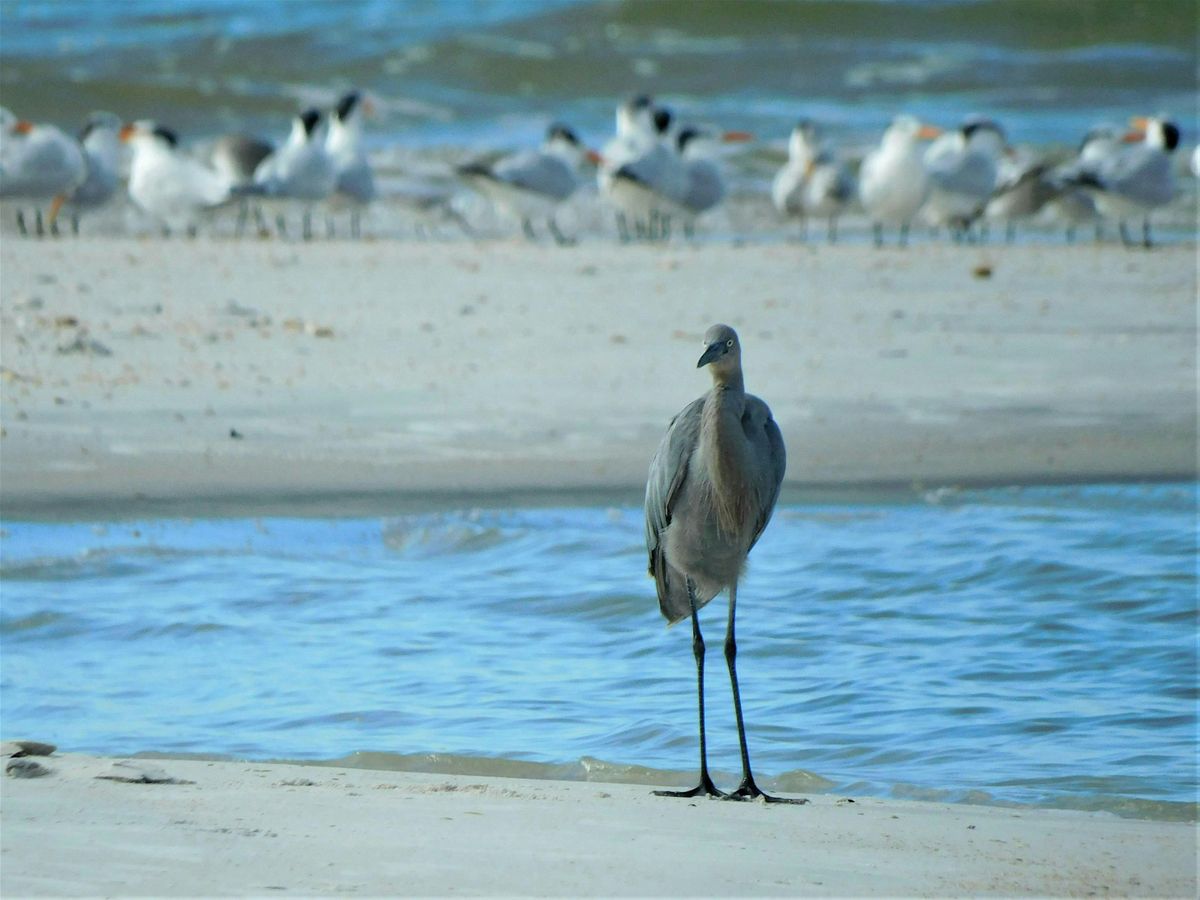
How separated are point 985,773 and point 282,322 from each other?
6.00 meters

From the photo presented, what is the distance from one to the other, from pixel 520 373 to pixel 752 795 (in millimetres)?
4667

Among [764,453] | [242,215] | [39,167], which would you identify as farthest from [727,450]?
[242,215]

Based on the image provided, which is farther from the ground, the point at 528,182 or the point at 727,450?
the point at 528,182

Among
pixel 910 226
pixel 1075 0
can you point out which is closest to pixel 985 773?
pixel 910 226

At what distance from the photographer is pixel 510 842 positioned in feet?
11.0

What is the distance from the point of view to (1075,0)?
34156mm

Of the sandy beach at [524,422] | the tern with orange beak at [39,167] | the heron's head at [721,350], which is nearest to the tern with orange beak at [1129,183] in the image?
the sandy beach at [524,422]

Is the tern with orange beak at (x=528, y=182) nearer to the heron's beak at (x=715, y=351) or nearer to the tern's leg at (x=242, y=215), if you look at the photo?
the tern's leg at (x=242, y=215)

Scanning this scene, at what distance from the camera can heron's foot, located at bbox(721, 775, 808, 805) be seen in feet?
13.7

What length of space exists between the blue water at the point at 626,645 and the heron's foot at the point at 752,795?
0.84ft

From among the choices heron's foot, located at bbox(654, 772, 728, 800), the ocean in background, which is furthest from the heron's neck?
the ocean in background

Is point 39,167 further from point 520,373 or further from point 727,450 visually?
point 727,450

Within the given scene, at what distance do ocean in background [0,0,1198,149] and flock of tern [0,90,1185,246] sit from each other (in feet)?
21.0

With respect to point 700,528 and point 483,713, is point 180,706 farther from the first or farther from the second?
point 700,528
